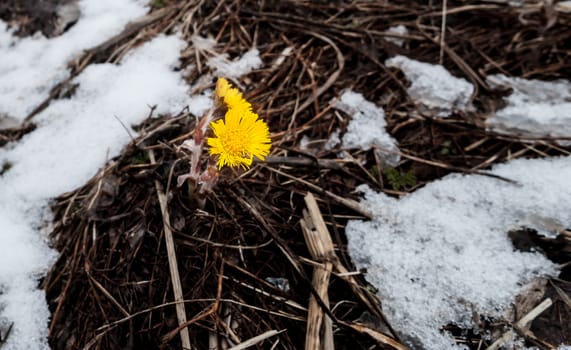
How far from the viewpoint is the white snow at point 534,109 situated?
1.85 meters

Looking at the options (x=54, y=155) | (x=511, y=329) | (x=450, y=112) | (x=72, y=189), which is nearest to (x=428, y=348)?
(x=511, y=329)

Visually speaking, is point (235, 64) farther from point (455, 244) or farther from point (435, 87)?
point (455, 244)

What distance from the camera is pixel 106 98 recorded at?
2.04 metres

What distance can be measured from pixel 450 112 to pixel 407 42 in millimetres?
502

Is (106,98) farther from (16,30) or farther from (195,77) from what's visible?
(16,30)

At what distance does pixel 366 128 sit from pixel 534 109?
778 millimetres

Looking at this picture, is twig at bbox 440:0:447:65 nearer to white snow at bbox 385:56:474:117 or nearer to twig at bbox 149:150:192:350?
white snow at bbox 385:56:474:117

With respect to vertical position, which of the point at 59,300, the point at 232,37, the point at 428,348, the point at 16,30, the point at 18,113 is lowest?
the point at 428,348

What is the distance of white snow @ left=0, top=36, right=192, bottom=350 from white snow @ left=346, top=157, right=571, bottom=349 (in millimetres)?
1062

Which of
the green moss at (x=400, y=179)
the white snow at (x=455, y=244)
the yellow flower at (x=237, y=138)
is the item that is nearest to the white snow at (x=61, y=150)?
the yellow flower at (x=237, y=138)

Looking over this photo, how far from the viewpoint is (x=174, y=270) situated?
147 cm

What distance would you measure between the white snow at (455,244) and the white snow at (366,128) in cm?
22

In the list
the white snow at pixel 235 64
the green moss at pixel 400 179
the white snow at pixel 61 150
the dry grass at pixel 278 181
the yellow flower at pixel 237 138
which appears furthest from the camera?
the white snow at pixel 235 64

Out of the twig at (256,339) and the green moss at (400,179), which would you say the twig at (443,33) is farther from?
the twig at (256,339)
